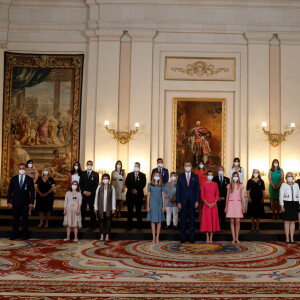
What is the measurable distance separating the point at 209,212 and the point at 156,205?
47.1 inches

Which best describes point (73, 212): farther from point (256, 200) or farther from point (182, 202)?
point (256, 200)

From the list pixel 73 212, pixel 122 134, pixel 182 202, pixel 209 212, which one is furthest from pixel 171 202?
pixel 122 134

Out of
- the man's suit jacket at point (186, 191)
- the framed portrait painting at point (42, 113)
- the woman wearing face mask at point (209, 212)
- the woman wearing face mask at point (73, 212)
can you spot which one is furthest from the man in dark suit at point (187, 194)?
the framed portrait painting at point (42, 113)

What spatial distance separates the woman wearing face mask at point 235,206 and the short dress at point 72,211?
3.38 m

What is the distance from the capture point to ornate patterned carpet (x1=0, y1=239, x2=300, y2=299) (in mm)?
5512

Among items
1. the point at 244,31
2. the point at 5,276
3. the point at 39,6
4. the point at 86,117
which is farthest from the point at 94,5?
the point at 5,276

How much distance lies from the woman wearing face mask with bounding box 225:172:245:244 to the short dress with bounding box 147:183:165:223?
1506 mm

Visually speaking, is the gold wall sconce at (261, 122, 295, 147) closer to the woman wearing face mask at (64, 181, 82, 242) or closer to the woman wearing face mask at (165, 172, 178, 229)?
the woman wearing face mask at (165, 172, 178, 229)

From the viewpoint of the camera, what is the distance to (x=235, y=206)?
947 centimetres

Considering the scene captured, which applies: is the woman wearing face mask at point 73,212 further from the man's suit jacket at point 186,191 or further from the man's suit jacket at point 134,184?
the man's suit jacket at point 186,191

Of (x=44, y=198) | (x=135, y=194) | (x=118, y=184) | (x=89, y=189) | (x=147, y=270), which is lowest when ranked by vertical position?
(x=147, y=270)

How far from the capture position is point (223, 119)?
14.0m

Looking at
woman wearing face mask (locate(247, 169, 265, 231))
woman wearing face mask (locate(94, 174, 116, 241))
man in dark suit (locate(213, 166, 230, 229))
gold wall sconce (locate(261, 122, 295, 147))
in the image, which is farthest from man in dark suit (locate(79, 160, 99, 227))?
gold wall sconce (locate(261, 122, 295, 147))

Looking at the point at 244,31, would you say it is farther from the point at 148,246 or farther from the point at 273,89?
the point at 148,246
